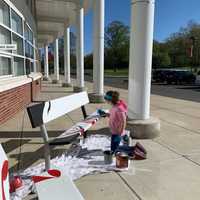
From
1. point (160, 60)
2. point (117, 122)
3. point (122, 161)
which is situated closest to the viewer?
point (122, 161)

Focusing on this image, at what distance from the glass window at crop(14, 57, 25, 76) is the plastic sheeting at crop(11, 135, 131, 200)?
169 inches

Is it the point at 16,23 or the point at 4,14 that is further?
the point at 16,23

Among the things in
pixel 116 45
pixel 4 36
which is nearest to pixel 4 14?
pixel 4 36

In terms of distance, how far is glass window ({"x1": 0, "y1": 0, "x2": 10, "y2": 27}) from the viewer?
21.8 ft

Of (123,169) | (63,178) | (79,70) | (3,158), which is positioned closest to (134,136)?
(123,169)

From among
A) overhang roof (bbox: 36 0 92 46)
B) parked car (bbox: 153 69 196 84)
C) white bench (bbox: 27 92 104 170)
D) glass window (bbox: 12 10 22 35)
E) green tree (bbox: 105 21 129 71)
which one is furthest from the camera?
green tree (bbox: 105 21 129 71)

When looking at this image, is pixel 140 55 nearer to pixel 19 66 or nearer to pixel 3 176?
pixel 3 176

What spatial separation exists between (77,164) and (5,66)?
13.4 feet

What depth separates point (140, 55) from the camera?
5.39 meters

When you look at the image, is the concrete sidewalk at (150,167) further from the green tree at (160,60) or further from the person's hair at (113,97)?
the green tree at (160,60)

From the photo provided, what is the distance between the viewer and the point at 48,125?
22.3ft

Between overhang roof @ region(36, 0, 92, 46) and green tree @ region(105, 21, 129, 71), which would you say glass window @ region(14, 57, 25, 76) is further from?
green tree @ region(105, 21, 129, 71)

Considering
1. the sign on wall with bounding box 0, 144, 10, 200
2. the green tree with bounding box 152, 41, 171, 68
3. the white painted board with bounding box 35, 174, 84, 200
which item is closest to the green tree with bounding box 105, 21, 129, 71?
the green tree with bounding box 152, 41, 171, 68

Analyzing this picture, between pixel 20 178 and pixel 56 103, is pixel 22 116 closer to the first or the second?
pixel 56 103
